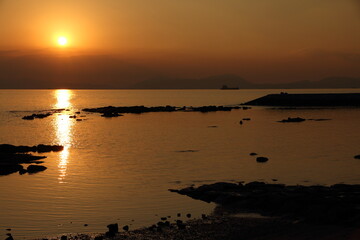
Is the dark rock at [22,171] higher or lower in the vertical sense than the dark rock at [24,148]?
lower

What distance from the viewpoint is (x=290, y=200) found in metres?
22.6

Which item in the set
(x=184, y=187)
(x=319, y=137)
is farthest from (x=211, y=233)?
(x=319, y=137)

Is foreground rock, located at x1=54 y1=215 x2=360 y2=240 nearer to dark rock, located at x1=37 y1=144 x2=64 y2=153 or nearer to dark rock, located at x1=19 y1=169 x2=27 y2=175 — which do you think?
dark rock, located at x1=19 y1=169 x2=27 y2=175

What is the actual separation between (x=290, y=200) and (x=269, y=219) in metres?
2.15

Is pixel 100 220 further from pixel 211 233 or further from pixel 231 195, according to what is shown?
pixel 231 195

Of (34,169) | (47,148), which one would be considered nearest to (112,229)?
(34,169)

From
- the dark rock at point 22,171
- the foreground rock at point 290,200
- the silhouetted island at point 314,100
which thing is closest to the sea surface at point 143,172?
the dark rock at point 22,171

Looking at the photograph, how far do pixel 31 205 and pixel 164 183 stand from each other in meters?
9.12

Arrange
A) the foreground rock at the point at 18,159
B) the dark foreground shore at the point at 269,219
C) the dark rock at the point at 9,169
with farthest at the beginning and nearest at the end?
1. the foreground rock at the point at 18,159
2. the dark rock at the point at 9,169
3. the dark foreground shore at the point at 269,219

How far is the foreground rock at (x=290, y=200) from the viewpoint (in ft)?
66.8

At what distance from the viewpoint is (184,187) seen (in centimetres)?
2889

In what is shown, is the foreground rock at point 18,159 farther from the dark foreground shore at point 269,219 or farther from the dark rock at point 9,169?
the dark foreground shore at point 269,219

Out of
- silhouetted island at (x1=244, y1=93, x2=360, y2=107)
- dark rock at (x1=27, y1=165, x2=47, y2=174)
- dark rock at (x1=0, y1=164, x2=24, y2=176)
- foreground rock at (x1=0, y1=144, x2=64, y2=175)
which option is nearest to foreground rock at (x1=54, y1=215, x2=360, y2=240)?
dark rock at (x1=27, y1=165, x2=47, y2=174)

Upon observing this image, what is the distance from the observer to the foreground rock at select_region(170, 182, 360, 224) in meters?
20.4
